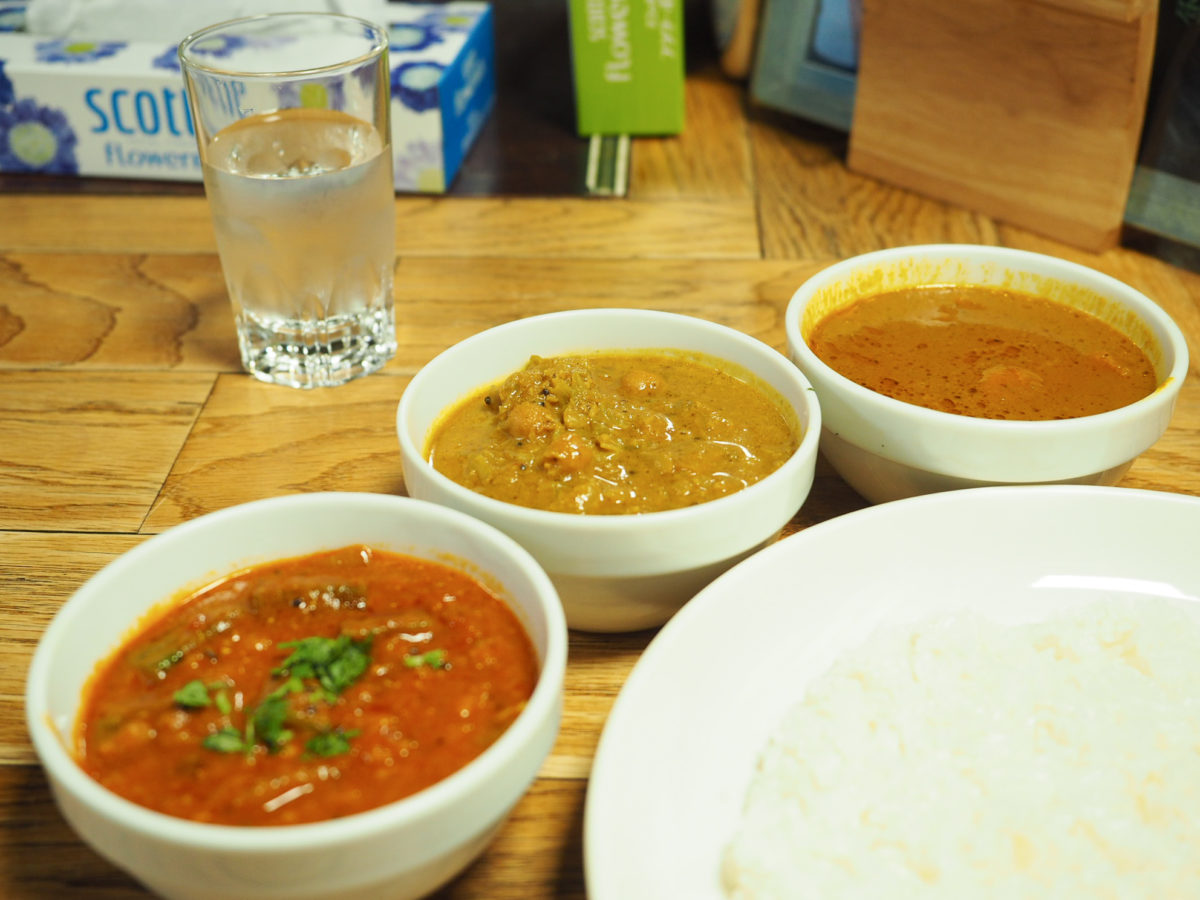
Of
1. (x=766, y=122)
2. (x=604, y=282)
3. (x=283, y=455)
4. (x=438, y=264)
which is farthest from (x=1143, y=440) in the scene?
(x=766, y=122)

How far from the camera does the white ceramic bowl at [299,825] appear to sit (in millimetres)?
909

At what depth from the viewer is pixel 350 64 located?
1839 mm

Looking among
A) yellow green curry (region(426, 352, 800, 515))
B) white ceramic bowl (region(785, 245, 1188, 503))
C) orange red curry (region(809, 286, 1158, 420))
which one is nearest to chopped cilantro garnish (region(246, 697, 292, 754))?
yellow green curry (region(426, 352, 800, 515))

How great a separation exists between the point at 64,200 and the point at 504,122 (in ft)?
4.00

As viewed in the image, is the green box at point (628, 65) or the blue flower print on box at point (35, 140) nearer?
the blue flower print on box at point (35, 140)

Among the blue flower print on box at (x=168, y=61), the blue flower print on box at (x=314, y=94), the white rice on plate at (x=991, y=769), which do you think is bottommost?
the white rice on plate at (x=991, y=769)

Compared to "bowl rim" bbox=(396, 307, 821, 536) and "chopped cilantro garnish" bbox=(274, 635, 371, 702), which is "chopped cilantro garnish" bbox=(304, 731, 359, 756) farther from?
"bowl rim" bbox=(396, 307, 821, 536)

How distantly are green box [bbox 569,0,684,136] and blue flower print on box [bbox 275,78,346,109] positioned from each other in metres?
1.23

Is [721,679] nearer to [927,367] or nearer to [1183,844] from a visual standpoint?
[1183,844]

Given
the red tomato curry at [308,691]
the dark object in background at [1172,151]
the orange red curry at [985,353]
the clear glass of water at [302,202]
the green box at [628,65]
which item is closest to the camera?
the red tomato curry at [308,691]

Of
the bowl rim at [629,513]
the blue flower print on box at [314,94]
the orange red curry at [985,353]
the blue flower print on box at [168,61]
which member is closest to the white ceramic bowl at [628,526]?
the bowl rim at [629,513]

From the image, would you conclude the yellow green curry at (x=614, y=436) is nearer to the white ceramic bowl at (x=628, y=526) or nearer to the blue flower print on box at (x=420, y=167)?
the white ceramic bowl at (x=628, y=526)

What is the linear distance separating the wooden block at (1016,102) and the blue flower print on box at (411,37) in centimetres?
109

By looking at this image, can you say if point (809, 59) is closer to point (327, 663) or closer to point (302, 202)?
point (302, 202)
